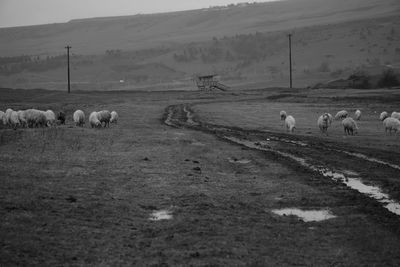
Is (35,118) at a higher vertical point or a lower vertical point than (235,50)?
lower

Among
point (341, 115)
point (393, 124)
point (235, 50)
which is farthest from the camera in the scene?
point (235, 50)

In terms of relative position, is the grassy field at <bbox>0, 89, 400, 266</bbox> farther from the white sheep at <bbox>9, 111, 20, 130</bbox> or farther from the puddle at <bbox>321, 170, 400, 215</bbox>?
the white sheep at <bbox>9, 111, 20, 130</bbox>

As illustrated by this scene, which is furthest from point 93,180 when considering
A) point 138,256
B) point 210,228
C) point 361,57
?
point 361,57

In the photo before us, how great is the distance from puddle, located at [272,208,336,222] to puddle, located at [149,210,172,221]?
2539mm

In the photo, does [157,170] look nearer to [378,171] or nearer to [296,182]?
[296,182]

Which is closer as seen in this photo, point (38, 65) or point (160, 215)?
point (160, 215)

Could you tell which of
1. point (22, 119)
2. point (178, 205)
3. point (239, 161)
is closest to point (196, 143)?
point (239, 161)

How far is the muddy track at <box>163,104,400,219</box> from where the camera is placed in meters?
17.6

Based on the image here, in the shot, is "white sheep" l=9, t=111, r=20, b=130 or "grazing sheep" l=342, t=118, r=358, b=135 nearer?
"grazing sheep" l=342, t=118, r=358, b=135

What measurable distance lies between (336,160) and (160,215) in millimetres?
11382

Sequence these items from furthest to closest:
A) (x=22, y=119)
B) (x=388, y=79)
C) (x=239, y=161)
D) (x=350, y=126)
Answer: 1. (x=388, y=79)
2. (x=22, y=119)
3. (x=350, y=126)
4. (x=239, y=161)

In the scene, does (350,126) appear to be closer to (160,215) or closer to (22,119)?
(22,119)

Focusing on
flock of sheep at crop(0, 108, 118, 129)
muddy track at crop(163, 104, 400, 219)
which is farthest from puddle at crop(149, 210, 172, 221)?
flock of sheep at crop(0, 108, 118, 129)

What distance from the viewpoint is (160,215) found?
1430 centimetres
